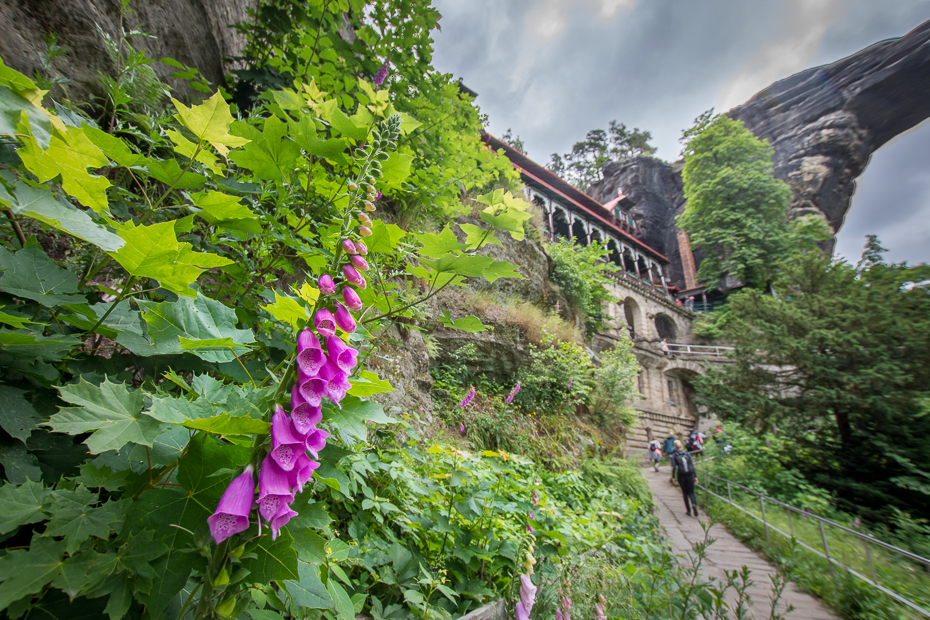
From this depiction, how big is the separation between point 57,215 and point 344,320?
0.53 metres

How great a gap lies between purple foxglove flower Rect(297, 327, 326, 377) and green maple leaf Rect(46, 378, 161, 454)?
→ 24 cm

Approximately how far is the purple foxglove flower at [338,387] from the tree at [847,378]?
1104 centimetres

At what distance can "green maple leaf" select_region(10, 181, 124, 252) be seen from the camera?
0.62m

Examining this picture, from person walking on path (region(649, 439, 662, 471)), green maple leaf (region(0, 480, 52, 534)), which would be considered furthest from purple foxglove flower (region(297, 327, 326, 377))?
person walking on path (region(649, 439, 662, 471))

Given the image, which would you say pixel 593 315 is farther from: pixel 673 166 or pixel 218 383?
pixel 673 166

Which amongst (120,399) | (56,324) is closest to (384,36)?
(56,324)

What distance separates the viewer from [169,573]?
21.6 inches

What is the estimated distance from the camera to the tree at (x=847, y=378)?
295 inches

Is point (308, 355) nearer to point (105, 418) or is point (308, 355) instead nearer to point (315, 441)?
point (315, 441)

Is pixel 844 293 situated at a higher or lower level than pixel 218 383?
higher

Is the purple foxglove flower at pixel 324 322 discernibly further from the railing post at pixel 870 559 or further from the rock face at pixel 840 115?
the rock face at pixel 840 115

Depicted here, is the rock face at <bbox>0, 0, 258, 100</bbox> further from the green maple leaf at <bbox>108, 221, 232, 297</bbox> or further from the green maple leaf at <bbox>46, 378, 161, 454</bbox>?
the green maple leaf at <bbox>46, 378, 161, 454</bbox>

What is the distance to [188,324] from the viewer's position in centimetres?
75

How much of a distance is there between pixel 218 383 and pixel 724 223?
3118 cm
